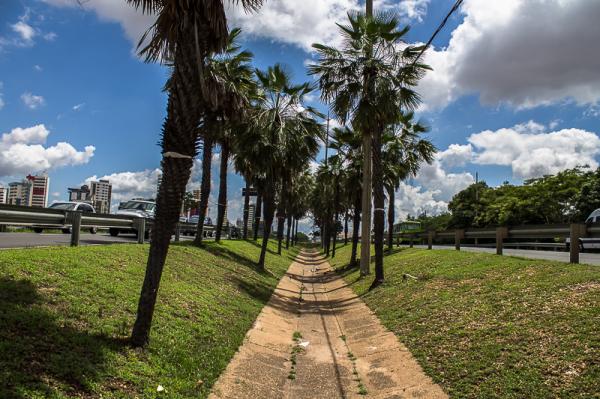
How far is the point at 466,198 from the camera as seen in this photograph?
81812mm

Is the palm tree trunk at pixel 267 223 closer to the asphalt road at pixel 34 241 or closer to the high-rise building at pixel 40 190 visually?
the asphalt road at pixel 34 241

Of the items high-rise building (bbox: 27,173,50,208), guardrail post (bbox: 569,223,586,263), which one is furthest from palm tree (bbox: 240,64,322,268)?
high-rise building (bbox: 27,173,50,208)

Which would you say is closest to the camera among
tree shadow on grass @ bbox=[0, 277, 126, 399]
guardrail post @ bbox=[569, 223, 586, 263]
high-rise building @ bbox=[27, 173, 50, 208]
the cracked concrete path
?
tree shadow on grass @ bbox=[0, 277, 126, 399]

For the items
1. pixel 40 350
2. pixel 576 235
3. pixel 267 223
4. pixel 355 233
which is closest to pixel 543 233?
pixel 576 235

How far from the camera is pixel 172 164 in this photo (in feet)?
21.3

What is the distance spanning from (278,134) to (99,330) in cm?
1590

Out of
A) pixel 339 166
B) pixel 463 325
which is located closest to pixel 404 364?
pixel 463 325

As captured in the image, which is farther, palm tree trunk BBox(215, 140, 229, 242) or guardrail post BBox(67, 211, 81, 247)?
palm tree trunk BBox(215, 140, 229, 242)

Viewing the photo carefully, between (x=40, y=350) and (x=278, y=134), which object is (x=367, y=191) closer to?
(x=278, y=134)

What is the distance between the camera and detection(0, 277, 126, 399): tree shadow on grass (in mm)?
4293

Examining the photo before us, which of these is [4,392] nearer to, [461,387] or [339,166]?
[461,387]

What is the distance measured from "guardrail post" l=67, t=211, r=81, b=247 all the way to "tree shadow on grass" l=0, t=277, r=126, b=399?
Answer: 15.3 feet

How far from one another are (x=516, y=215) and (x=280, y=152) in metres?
43.8

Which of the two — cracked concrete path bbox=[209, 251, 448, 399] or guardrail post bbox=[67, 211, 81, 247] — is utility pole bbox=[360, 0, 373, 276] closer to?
cracked concrete path bbox=[209, 251, 448, 399]
